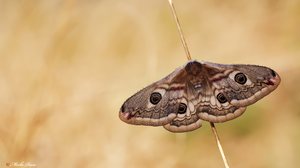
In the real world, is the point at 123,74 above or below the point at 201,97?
above

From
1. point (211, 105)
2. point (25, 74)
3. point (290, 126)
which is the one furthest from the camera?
point (25, 74)

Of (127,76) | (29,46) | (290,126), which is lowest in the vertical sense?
(290,126)

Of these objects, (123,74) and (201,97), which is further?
(123,74)

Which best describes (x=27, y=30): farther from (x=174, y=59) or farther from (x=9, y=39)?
(x=174, y=59)

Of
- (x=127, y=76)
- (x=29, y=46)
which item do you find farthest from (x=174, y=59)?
(x=29, y=46)

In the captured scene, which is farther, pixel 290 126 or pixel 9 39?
pixel 9 39
